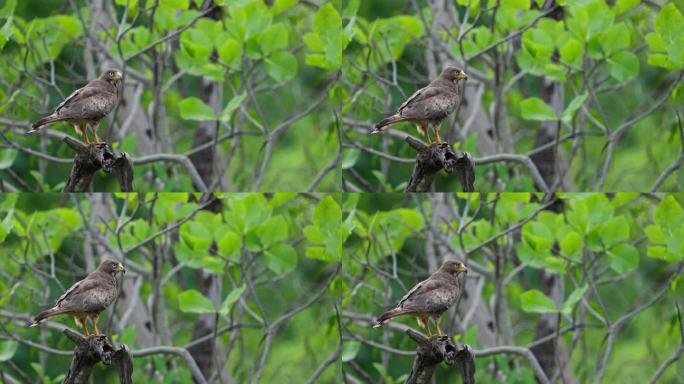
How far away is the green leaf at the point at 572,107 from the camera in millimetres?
5086

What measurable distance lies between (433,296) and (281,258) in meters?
0.52

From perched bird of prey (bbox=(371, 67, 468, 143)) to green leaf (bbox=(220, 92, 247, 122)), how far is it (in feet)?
1.54

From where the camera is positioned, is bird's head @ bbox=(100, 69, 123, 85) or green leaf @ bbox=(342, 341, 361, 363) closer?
bird's head @ bbox=(100, 69, 123, 85)

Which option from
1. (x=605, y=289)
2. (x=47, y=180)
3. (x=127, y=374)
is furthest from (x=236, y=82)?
(x=605, y=289)

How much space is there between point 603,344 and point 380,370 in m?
0.75

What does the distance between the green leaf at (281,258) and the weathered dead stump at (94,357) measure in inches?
21.7

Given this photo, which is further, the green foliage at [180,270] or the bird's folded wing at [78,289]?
the green foliage at [180,270]

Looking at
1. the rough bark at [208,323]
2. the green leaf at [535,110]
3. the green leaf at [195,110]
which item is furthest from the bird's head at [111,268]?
the green leaf at [535,110]

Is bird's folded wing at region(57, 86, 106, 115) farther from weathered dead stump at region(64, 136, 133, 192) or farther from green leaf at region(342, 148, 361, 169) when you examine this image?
green leaf at region(342, 148, 361, 169)

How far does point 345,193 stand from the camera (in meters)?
5.13

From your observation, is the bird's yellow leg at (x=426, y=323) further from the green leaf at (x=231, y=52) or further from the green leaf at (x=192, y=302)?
the green leaf at (x=231, y=52)

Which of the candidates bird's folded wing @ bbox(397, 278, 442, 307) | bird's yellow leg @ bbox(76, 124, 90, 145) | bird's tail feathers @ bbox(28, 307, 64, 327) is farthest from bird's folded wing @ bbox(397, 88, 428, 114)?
bird's tail feathers @ bbox(28, 307, 64, 327)

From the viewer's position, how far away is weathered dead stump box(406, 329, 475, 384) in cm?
504

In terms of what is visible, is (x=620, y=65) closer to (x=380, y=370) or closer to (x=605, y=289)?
(x=605, y=289)
